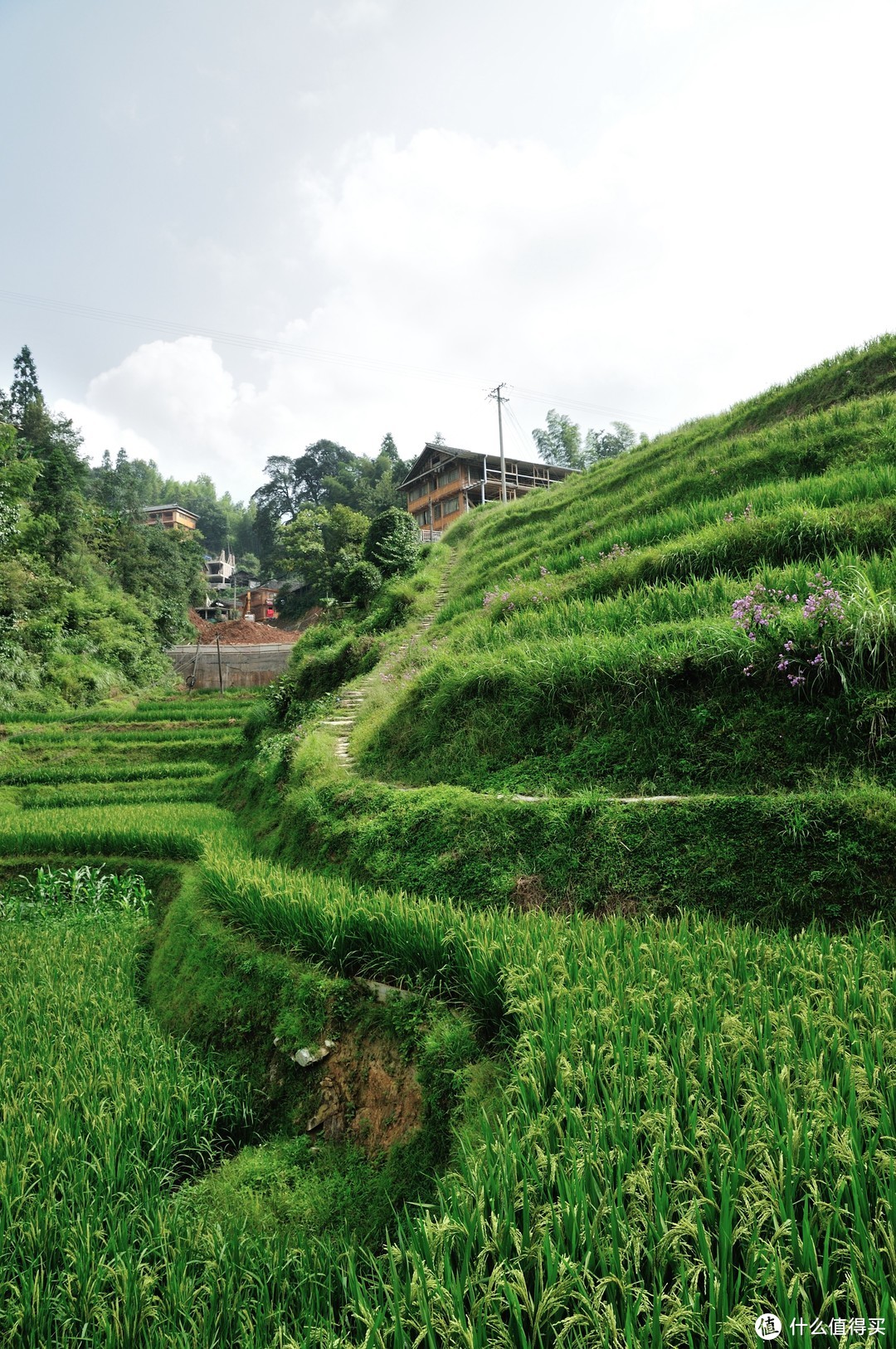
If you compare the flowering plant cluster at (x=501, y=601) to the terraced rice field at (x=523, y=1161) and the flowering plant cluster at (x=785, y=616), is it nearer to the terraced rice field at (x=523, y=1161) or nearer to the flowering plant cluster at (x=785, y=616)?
the flowering plant cluster at (x=785, y=616)

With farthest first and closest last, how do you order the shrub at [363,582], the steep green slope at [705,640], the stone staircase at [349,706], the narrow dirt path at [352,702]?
the shrub at [363,582], the narrow dirt path at [352,702], the stone staircase at [349,706], the steep green slope at [705,640]

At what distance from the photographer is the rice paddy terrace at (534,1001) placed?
1.79 metres

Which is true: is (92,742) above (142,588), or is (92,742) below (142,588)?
below

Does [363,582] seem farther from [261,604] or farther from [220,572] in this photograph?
[220,572]

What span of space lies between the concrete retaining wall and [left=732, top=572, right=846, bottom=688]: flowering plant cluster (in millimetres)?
26414

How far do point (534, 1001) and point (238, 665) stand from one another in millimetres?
29920

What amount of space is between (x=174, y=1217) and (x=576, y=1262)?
2.13 meters

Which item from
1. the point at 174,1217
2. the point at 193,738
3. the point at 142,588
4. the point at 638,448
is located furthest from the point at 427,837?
the point at 142,588

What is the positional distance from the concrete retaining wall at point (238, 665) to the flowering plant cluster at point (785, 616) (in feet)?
86.7

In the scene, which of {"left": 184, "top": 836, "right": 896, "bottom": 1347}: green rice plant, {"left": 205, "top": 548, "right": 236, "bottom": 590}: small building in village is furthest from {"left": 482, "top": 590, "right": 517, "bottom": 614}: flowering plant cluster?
{"left": 205, "top": 548, "right": 236, "bottom": 590}: small building in village

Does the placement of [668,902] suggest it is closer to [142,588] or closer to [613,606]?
[613,606]

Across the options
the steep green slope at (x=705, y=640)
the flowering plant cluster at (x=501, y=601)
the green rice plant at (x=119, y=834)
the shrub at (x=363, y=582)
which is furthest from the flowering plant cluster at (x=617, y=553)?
the shrub at (x=363, y=582)

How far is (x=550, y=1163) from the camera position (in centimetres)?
204

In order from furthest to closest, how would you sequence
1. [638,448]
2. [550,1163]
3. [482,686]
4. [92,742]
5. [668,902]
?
[638,448], [92,742], [482,686], [668,902], [550,1163]
